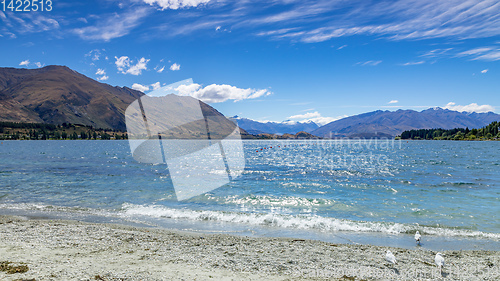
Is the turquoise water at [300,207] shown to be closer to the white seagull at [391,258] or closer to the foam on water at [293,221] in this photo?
the foam on water at [293,221]

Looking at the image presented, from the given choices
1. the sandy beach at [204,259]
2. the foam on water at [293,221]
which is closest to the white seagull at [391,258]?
the sandy beach at [204,259]

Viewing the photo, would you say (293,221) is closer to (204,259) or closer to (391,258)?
(391,258)

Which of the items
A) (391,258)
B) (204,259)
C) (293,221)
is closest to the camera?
(391,258)

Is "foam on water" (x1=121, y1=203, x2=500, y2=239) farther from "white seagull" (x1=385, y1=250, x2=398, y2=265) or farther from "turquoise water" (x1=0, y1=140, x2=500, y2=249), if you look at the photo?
"white seagull" (x1=385, y1=250, x2=398, y2=265)

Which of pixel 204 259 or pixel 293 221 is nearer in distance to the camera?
pixel 204 259

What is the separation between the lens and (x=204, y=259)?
35.5 feet

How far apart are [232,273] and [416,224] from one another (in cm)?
1318

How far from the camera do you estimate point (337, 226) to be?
17.0 meters

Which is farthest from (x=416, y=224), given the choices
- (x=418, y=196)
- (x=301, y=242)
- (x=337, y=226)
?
(x=418, y=196)

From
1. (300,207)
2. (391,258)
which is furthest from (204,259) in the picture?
(300,207)

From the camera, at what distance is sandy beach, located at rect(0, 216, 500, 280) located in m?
9.30

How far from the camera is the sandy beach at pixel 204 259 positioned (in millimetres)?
9297

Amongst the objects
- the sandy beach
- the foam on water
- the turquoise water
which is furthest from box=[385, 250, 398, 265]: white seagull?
the foam on water

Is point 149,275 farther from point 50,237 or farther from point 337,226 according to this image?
point 337,226
